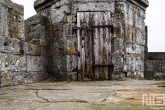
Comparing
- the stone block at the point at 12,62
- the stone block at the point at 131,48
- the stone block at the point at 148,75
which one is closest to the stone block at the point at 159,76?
the stone block at the point at 148,75

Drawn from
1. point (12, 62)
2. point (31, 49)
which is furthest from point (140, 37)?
point (12, 62)

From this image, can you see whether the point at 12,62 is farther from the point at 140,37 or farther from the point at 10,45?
the point at 140,37

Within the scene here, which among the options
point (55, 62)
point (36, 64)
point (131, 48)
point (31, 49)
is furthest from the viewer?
point (131, 48)

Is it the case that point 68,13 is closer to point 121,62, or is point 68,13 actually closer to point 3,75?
point 121,62

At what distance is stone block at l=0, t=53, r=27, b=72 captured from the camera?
4.95 m

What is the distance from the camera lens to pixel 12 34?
535 centimetres

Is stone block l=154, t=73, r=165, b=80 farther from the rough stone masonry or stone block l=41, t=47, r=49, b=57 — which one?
stone block l=41, t=47, r=49, b=57

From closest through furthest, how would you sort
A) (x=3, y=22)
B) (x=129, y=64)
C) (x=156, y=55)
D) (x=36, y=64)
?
1. (x=3, y=22)
2. (x=36, y=64)
3. (x=129, y=64)
4. (x=156, y=55)

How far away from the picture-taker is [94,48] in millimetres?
6625

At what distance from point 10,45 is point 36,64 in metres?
1.32

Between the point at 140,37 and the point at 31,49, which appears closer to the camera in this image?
the point at 31,49

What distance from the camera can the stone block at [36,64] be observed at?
19.7ft

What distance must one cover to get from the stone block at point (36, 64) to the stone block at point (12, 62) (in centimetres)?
21

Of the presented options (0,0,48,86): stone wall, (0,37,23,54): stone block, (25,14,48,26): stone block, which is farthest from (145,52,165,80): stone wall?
(0,37,23,54): stone block
